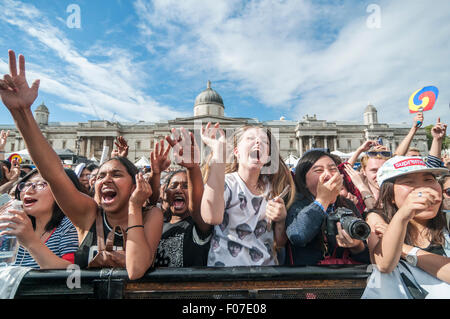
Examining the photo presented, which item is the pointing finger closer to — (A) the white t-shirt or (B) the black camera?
(A) the white t-shirt

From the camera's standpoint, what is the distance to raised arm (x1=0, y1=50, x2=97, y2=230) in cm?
174

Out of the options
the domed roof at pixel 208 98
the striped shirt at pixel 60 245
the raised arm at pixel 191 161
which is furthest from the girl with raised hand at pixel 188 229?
the domed roof at pixel 208 98

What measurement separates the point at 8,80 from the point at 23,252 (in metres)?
1.47

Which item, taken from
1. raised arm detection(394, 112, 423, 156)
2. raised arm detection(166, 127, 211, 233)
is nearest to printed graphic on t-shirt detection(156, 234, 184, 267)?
raised arm detection(166, 127, 211, 233)

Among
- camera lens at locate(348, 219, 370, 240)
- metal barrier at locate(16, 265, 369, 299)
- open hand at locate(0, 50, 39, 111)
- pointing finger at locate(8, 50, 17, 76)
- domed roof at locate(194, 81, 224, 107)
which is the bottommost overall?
metal barrier at locate(16, 265, 369, 299)

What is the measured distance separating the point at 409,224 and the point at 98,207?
287cm

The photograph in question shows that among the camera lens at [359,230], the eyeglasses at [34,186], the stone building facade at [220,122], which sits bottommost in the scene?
the camera lens at [359,230]

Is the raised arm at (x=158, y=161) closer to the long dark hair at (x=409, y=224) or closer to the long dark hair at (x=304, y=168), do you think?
the long dark hair at (x=304, y=168)

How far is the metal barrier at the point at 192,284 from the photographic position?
4.79 ft

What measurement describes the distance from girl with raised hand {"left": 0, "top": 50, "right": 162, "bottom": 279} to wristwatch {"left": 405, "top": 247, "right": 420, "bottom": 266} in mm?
1985

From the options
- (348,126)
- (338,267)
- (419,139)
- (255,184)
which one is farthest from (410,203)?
(419,139)

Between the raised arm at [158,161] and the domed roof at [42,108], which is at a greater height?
the domed roof at [42,108]

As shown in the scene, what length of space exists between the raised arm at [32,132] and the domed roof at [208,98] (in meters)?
50.6
